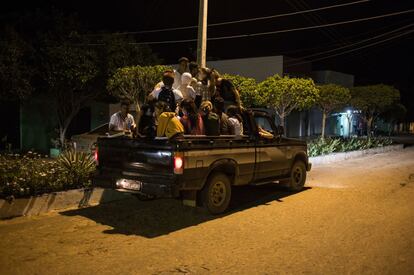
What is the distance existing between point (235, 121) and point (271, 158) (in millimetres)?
1253

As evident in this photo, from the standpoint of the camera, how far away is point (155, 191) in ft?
21.7

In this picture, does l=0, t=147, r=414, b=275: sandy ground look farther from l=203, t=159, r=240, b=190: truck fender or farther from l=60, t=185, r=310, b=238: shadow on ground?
l=203, t=159, r=240, b=190: truck fender

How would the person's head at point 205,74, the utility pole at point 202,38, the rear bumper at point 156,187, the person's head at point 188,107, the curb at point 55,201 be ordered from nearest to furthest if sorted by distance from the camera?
the rear bumper at point 156,187
the curb at point 55,201
the person's head at point 188,107
the person's head at point 205,74
the utility pole at point 202,38

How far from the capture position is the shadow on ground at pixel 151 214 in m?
6.68

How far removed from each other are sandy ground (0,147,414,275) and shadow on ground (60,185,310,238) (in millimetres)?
17

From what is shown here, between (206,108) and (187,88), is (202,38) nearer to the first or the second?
(187,88)

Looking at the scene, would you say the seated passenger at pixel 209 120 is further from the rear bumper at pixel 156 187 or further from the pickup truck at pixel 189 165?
the rear bumper at pixel 156 187

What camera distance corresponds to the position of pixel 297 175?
10172 millimetres

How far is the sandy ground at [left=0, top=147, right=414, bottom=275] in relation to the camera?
504cm

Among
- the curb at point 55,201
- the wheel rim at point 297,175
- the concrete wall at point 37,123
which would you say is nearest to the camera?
the curb at point 55,201

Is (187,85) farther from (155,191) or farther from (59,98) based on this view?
(59,98)

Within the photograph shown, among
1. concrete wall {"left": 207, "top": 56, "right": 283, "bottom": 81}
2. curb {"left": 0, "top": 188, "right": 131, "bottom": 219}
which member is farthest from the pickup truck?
concrete wall {"left": 207, "top": 56, "right": 283, "bottom": 81}

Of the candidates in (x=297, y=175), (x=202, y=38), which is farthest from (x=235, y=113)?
(x=202, y=38)

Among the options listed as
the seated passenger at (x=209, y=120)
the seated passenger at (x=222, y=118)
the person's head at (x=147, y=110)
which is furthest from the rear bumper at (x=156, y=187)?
the seated passenger at (x=222, y=118)
